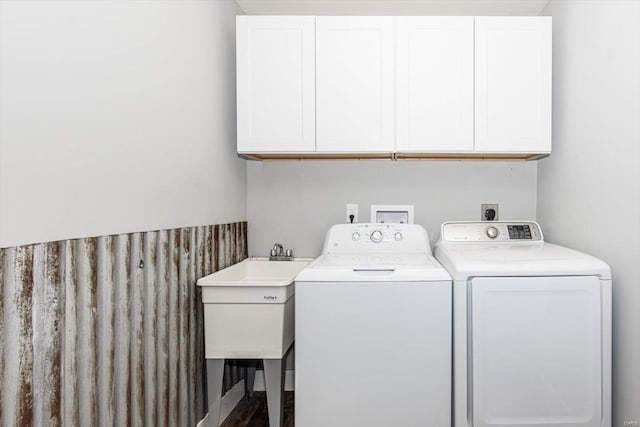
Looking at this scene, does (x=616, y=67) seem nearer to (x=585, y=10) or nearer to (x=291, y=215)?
(x=585, y=10)

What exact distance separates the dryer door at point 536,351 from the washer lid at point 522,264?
0.09 feet

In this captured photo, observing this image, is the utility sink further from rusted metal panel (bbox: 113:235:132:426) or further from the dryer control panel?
the dryer control panel

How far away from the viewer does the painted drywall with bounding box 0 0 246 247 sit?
107 centimetres

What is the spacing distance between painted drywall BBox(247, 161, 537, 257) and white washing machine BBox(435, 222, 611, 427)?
103 cm

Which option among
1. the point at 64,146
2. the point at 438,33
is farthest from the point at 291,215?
the point at 64,146

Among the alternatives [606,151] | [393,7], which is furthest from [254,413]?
[393,7]

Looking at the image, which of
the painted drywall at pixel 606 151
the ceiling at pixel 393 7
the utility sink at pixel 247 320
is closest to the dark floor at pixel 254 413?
the utility sink at pixel 247 320

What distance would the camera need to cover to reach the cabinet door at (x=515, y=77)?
91.1 inches

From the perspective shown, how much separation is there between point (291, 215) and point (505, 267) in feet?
4.66

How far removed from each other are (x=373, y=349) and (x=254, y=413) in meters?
1.04

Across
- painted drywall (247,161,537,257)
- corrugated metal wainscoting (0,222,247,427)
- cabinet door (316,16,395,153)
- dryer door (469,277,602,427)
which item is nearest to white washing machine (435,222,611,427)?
dryer door (469,277,602,427)

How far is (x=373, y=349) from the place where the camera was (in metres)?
1.83

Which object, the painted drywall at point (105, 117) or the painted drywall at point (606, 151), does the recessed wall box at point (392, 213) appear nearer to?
the painted drywall at point (606, 151)

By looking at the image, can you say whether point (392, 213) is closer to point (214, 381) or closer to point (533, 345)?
point (533, 345)
